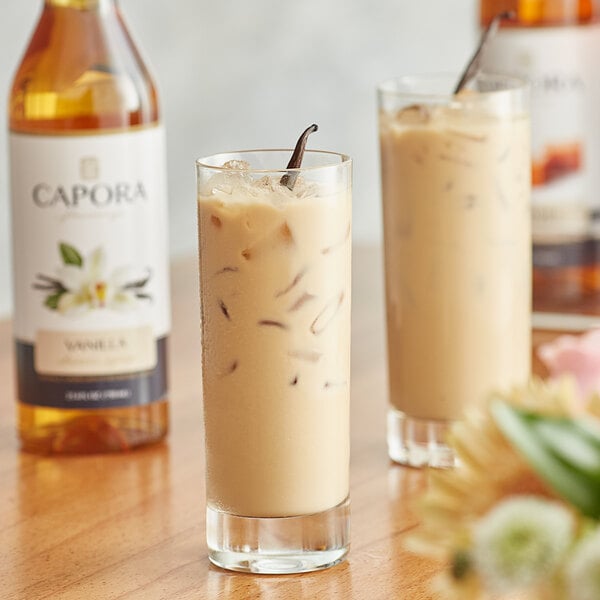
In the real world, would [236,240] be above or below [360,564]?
above

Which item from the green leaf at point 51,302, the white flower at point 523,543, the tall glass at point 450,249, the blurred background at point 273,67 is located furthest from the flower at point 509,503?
the blurred background at point 273,67

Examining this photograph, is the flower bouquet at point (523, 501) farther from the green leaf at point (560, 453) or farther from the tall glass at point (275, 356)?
the tall glass at point (275, 356)

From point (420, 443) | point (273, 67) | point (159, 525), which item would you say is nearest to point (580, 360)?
point (420, 443)

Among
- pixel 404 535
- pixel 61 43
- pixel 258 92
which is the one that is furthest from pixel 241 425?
pixel 258 92

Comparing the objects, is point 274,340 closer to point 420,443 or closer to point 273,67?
point 420,443

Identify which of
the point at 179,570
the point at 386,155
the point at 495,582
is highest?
the point at 386,155

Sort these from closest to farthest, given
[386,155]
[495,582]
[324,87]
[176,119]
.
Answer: [495,582]
[386,155]
[176,119]
[324,87]

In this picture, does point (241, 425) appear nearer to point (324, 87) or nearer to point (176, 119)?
point (176, 119)
